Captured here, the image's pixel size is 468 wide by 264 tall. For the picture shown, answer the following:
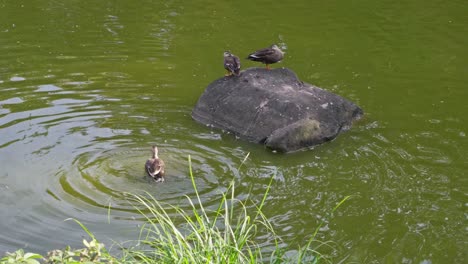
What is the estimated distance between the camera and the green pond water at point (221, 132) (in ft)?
27.2

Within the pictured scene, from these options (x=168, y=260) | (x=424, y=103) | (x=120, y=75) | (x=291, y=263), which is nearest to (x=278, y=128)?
(x=424, y=103)

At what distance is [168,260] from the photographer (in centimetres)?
544

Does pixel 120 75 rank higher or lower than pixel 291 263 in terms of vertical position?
lower

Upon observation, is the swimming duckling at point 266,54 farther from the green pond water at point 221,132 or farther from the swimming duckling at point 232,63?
the green pond water at point 221,132

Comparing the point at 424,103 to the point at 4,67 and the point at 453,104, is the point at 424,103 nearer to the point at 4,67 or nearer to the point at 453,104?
the point at 453,104

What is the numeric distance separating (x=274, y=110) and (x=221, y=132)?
2.93 feet

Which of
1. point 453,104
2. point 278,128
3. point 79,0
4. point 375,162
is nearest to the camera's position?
point 375,162

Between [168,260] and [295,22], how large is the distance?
524 inches

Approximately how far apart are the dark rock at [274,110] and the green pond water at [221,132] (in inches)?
10.6

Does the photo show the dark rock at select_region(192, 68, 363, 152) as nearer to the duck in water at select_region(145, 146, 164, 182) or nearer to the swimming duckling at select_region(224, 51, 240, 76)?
the swimming duckling at select_region(224, 51, 240, 76)

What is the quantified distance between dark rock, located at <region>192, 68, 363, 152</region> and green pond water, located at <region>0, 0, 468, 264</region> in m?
0.27

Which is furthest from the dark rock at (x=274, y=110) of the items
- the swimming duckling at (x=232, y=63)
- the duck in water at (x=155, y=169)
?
the duck in water at (x=155, y=169)

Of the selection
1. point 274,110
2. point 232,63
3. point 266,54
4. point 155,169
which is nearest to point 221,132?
point 274,110

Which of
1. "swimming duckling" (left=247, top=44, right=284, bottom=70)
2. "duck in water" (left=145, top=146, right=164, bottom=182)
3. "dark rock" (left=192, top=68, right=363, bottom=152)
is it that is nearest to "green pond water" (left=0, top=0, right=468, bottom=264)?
"duck in water" (left=145, top=146, right=164, bottom=182)
